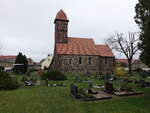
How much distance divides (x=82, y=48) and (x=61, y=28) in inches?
331

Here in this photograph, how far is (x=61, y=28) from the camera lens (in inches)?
1743

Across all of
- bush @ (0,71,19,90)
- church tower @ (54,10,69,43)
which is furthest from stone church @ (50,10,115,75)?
bush @ (0,71,19,90)

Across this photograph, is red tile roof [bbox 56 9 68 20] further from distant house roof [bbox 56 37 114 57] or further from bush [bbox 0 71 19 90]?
bush [bbox 0 71 19 90]

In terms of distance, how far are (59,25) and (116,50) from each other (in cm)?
1812

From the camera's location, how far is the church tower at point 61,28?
143ft

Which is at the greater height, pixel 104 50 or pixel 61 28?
pixel 61 28

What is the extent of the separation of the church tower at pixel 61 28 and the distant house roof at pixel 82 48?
5.47 ft

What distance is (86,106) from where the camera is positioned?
11.1 m

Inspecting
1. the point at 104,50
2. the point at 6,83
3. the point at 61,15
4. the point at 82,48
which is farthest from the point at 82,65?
the point at 6,83

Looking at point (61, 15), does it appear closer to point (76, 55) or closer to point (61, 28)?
point (61, 28)

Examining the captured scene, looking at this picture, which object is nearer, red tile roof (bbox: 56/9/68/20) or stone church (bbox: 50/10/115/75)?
stone church (bbox: 50/10/115/75)

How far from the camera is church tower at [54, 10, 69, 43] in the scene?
43531 mm

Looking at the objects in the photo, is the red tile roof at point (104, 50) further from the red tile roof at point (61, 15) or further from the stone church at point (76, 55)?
the red tile roof at point (61, 15)

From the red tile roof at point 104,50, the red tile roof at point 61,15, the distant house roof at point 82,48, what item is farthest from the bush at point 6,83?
the red tile roof at point 104,50
